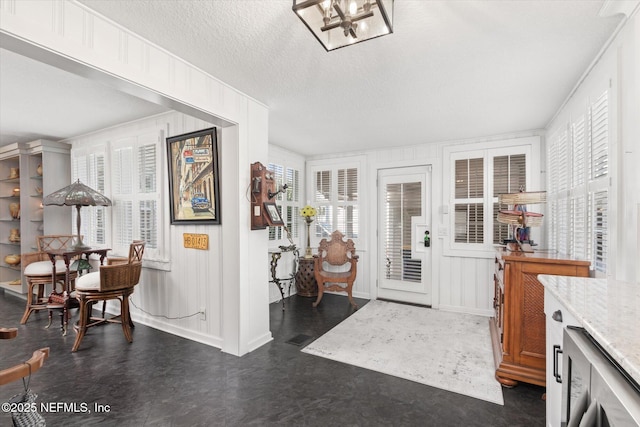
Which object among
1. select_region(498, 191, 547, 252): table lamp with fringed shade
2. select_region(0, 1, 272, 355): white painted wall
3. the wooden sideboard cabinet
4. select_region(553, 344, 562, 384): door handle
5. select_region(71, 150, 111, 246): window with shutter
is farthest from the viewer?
select_region(71, 150, 111, 246): window with shutter

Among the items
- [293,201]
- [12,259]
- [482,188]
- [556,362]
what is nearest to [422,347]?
[556,362]

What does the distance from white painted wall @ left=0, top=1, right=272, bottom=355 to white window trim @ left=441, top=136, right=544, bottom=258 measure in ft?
8.89

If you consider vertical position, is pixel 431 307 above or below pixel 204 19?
below

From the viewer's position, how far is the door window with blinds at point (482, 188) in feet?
12.6

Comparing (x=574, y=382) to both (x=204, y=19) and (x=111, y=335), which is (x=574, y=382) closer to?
(x=204, y=19)

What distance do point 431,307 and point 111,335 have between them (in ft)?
13.5

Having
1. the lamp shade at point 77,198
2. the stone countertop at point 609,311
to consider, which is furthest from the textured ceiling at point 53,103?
the stone countertop at point 609,311

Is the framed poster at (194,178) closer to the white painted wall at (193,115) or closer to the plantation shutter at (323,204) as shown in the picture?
the white painted wall at (193,115)


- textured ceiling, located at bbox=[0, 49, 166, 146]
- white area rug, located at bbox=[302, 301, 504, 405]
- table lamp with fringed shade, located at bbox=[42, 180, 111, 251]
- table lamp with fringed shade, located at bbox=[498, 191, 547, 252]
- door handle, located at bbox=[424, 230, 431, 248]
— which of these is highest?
textured ceiling, located at bbox=[0, 49, 166, 146]

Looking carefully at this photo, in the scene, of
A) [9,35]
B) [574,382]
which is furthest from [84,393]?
[574,382]

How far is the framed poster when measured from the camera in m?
2.93

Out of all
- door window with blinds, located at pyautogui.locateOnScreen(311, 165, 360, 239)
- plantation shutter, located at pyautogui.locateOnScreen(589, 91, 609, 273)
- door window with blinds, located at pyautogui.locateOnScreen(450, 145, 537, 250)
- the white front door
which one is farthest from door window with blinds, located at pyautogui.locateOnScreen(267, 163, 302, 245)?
plantation shutter, located at pyautogui.locateOnScreen(589, 91, 609, 273)

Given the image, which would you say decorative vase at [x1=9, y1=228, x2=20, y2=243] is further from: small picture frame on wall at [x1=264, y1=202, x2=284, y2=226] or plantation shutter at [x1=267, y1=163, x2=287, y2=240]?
small picture frame on wall at [x1=264, y1=202, x2=284, y2=226]

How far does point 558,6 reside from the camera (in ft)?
5.10
